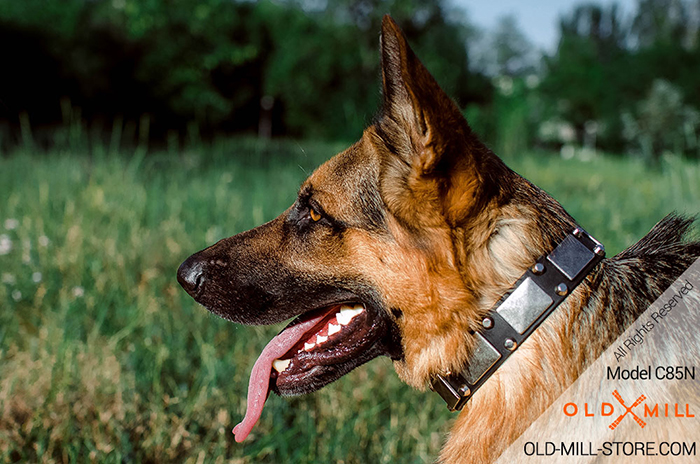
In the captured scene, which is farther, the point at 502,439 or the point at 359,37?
the point at 359,37

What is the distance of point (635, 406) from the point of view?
59.9 inches

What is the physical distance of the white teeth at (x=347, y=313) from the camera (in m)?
2.09

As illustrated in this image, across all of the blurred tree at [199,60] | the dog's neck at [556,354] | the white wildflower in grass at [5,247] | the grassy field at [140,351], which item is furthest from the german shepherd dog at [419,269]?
the blurred tree at [199,60]

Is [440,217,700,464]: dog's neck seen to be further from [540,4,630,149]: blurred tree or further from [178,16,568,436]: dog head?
[540,4,630,149]: blurred tree

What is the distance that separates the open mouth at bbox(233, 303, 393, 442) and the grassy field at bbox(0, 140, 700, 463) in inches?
21.9

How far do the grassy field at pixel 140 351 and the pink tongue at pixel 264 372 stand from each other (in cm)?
40

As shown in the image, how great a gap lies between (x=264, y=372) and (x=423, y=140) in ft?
3.92

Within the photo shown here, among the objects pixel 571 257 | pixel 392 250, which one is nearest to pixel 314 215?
pixel 392 250

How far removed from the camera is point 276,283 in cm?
211

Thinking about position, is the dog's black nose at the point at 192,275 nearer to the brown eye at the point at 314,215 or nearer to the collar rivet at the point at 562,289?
the brown eye at the point at 314,215

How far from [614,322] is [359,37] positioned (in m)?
20.4

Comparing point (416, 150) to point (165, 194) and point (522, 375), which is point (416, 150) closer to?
point (522, 375)

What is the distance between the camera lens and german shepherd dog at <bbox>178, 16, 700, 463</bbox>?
163 cm

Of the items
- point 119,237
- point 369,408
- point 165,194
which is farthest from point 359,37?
point 369,408
